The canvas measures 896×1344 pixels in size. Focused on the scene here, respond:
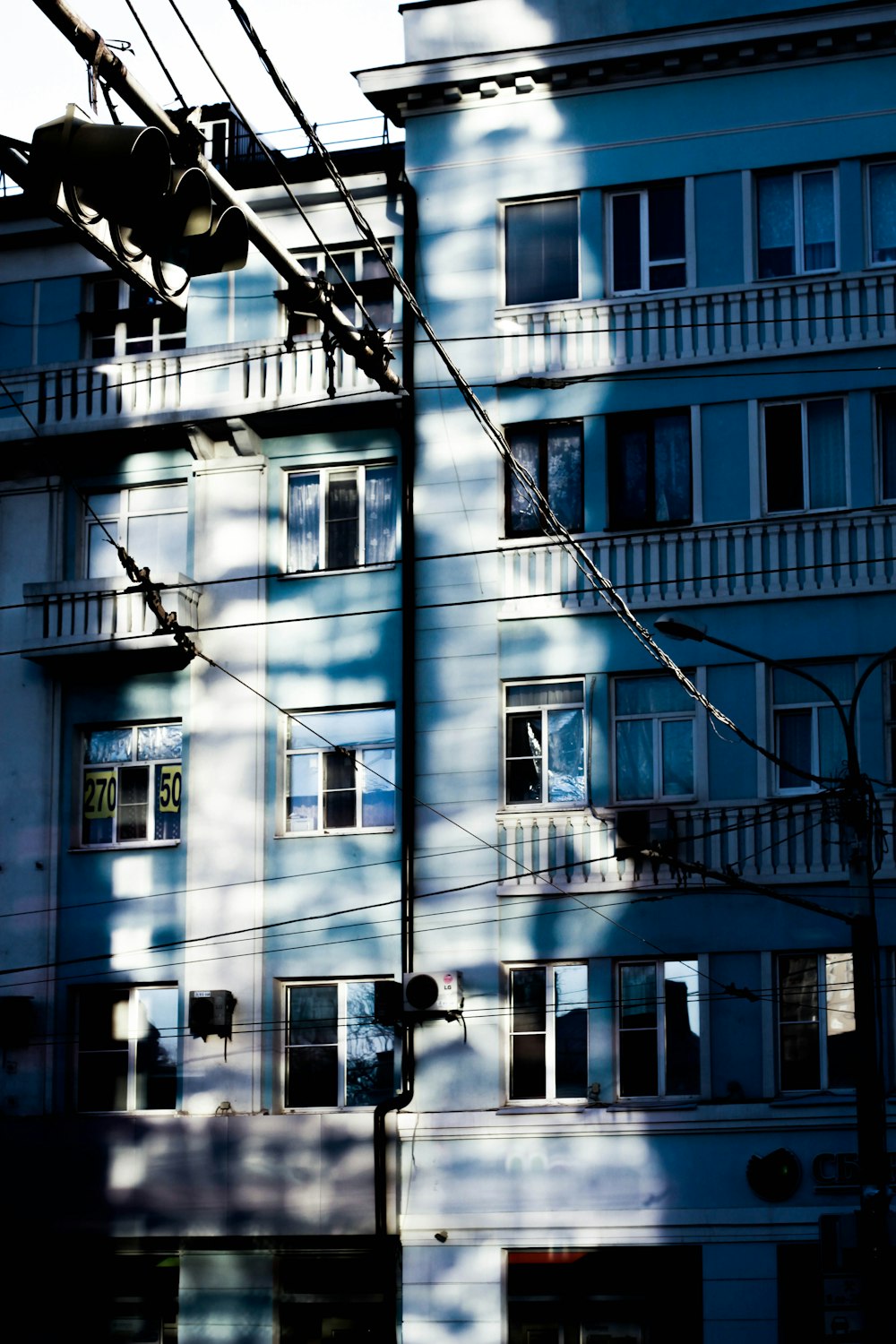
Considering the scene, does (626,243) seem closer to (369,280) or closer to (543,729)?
(369,280)

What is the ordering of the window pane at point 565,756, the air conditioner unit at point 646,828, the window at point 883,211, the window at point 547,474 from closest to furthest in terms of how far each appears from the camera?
the air conditioner unit at point 646,828
the window pane at point 565,756
the window at point 883,211
the window at point 547,474

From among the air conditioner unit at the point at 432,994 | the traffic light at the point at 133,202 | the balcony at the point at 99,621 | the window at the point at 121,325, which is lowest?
the air conditioner unit at the point at 432,994

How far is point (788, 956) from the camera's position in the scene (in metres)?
25.5

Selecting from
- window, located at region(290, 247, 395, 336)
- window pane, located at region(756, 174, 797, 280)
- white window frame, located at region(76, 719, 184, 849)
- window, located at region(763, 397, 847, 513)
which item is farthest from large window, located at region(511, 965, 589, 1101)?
window pane, located at region(756, 174, 797, 280)

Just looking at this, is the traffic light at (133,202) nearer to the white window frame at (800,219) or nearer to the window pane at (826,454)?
the window pane at (826,454)

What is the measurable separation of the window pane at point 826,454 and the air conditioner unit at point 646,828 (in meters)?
4.73

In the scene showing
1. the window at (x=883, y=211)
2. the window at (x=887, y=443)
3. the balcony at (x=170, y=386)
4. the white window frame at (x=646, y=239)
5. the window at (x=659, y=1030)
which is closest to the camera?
the window at (x=659, y=1030)

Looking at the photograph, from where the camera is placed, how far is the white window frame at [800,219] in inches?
1061

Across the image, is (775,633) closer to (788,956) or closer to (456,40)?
(788,956)

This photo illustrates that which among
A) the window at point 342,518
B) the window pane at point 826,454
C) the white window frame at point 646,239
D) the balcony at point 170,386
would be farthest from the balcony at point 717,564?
the balcony at point 170,386

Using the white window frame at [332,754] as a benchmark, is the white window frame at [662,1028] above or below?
below

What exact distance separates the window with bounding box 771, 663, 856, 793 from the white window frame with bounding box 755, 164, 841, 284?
5.51 m

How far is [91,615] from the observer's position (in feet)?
93.0

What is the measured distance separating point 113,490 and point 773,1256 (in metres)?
14.6
